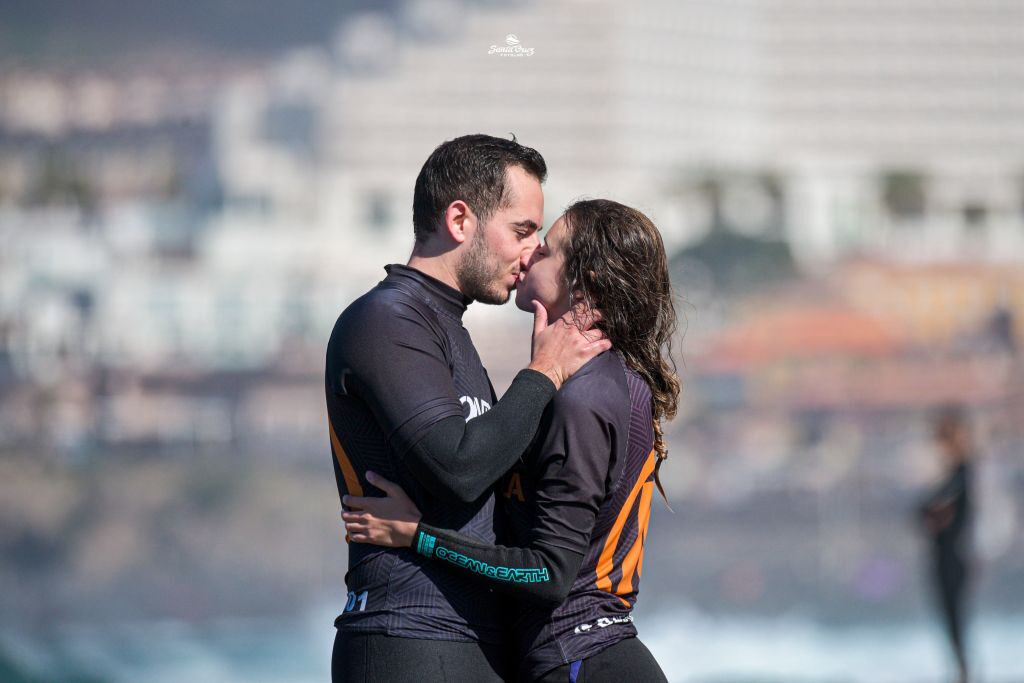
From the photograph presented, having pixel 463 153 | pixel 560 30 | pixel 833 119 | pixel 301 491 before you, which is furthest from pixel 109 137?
pixel 463 153

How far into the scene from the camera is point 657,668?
1663mm

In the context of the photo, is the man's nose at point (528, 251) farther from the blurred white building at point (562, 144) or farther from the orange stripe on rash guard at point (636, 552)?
the blurred white building at point (562, 144)

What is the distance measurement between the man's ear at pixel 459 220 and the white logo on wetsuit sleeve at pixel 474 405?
22 cm

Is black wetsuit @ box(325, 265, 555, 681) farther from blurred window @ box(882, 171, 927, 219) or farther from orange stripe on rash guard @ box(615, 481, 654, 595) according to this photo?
blurred window @ box(882, 171, 927, 219)

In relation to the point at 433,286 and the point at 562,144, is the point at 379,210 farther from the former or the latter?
the point at 433,286

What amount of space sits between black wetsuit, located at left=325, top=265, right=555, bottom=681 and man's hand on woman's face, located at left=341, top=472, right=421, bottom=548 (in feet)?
0.05

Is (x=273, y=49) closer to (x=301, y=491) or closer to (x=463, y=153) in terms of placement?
(x=301, y=491)

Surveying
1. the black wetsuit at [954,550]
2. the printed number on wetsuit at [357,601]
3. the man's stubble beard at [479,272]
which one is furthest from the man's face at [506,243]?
the black wetsuit at [954,550]

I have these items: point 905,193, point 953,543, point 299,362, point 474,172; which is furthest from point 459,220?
point 905,193

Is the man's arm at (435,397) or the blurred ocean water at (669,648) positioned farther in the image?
the blurred ocean water at (669,648)

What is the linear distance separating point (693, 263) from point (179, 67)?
9593mm

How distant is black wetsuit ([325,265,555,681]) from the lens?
1.60 m

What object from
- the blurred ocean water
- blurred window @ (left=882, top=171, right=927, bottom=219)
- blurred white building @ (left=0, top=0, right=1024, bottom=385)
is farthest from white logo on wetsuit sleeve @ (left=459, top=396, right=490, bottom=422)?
blurred window @ (left=882, top=171, right=927, bottom=219)

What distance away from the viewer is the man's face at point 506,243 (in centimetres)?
179
